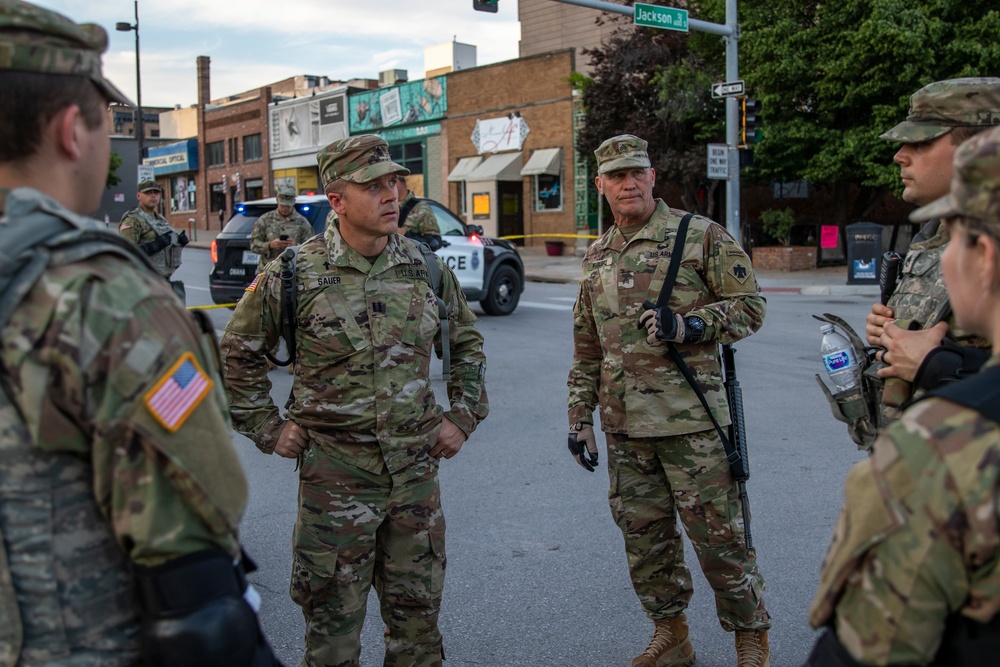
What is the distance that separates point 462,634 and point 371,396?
4.64 ft

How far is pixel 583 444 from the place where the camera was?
12.7 feet

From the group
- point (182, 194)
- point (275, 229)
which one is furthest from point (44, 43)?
point (182, 194)

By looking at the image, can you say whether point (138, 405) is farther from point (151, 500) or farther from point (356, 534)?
point (356, 534)

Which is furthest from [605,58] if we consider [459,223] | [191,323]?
[191,323]

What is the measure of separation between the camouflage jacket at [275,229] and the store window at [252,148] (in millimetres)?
35634

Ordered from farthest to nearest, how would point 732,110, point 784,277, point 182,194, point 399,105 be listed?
point 182,194 < point 399,105 < point 784,277 < point 732,110

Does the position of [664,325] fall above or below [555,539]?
above

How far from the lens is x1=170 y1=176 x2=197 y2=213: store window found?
53.0m

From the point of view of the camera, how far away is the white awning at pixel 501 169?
102 feet

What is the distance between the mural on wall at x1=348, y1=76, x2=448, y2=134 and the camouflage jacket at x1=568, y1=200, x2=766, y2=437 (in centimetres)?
3163

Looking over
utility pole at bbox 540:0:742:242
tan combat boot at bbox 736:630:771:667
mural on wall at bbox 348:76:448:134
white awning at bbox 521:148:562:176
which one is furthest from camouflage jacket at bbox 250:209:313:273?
mural on wall at bbox 348:76:448:134

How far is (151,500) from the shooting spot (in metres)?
1.54

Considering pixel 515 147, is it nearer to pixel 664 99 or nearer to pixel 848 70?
pixel 664 99

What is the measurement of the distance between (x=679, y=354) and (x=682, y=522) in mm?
658
